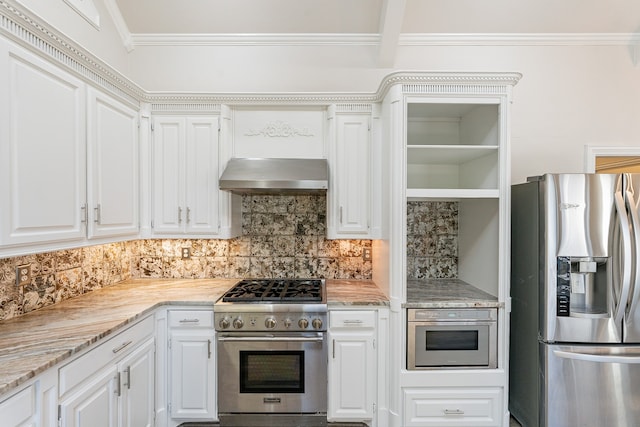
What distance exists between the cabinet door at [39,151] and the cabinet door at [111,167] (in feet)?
0.29

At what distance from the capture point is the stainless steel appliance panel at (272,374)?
2.31 m

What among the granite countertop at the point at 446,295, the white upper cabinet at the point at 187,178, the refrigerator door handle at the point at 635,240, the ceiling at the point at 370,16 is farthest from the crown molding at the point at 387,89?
the granite countertop at the point at 446,295

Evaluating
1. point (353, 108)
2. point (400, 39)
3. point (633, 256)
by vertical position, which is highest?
point (400, 39)

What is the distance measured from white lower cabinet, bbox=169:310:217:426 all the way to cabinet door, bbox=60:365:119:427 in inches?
19.6

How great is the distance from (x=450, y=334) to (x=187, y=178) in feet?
7.46

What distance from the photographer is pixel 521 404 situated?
7.64 feet

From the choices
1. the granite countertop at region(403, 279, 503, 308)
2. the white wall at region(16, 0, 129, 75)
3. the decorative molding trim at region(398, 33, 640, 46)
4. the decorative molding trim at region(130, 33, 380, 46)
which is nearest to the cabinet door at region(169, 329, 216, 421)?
the granite countertop at region(403, 279, 503, 308)

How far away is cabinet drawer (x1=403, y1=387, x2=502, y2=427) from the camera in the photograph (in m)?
2.25

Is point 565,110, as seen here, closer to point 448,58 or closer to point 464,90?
point 448,58

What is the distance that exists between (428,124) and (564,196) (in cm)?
116

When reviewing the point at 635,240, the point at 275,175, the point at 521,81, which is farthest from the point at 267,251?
the point at 521,81

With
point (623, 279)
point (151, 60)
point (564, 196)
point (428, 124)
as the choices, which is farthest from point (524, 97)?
point (151, 60)

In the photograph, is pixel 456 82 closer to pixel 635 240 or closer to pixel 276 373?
pixel 635 240

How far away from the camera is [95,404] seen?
169cm
